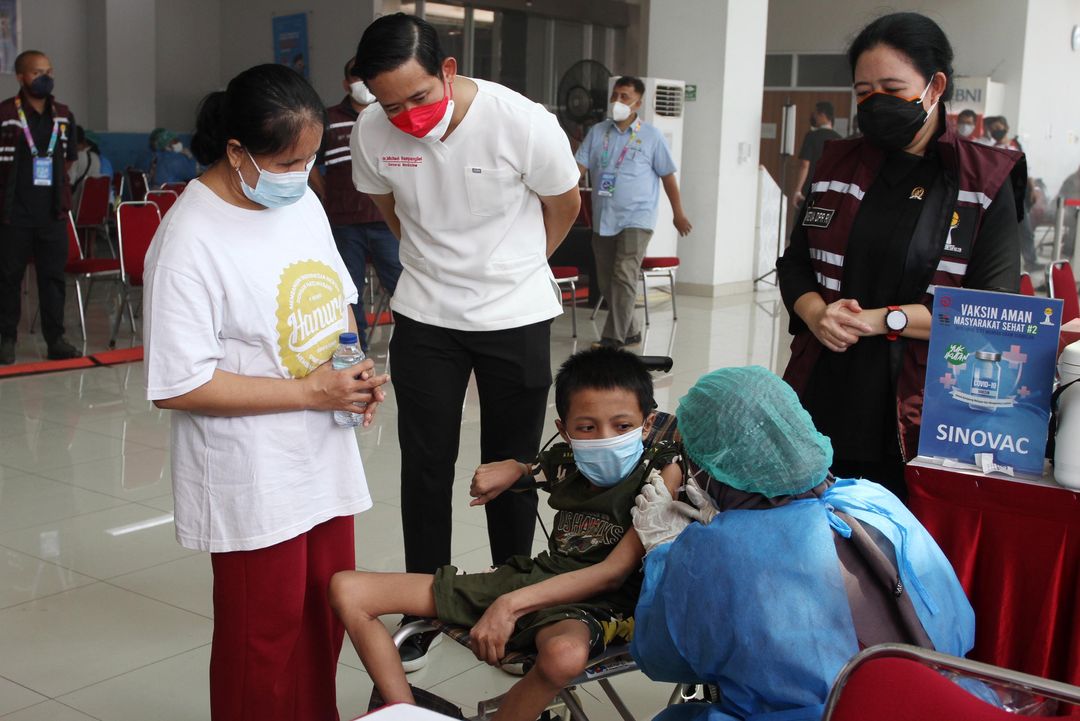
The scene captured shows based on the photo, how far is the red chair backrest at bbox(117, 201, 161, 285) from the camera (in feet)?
22.2

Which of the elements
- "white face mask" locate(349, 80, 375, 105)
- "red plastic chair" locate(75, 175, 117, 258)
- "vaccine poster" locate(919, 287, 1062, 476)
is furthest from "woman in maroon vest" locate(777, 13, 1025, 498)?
"red plastic chair" locate(75, 175, 117, 258)

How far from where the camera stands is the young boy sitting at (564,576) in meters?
1.95

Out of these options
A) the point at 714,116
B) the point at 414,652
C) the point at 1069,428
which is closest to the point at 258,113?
the point at 1069,428

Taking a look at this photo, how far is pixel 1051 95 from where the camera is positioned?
1445 centimetres

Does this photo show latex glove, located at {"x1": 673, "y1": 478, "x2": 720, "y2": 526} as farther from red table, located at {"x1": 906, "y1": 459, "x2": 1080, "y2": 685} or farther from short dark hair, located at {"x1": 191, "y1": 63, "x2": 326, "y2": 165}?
short dark hair, located at {"x1": 191, "y1": 63, "x2": 326, "y2": 165}

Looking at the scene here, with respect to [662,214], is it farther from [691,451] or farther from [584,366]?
[691,451]

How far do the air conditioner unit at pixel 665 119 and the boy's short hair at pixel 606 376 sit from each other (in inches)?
278

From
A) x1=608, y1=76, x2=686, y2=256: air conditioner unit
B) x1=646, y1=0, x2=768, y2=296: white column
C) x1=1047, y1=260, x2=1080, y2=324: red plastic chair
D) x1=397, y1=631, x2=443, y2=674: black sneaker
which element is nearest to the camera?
x1=397, y1=631, x2=443, y2=674: black sneaker

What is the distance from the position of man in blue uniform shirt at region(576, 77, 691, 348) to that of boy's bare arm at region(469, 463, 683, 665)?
515cm

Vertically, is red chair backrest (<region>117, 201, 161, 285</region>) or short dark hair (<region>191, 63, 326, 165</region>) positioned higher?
short dark hair (<region>191, 63, 326, 165</region>)

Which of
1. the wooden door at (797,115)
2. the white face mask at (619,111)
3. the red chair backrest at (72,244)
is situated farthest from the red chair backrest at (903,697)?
the wooden door at (797,115)

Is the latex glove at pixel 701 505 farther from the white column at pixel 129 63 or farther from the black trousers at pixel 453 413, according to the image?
the white column at pixel 129 63

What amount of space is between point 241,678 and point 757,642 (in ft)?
3.38

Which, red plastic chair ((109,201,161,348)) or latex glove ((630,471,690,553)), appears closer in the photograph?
latex glove ((630,471,690,553))
